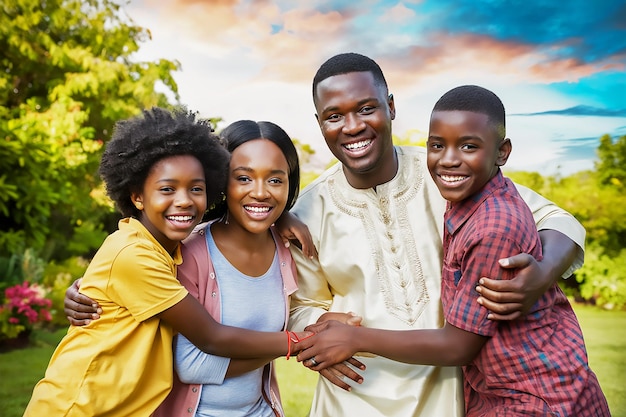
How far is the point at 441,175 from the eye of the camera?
1.98m

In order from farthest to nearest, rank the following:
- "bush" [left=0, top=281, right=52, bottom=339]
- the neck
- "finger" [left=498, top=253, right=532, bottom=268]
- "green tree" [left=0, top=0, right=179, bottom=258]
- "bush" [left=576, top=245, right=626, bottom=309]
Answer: "green tree" [left=0, top=0, right=179, bottom=258] < "bush" [left=576, top=245, right=626, bottom=309] < "bush" [left=0, top=281, right=52, bottom=339] < the neck < "finger" [left=498, top=253, right=532, bottom=268]

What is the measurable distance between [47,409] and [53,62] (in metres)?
9.51

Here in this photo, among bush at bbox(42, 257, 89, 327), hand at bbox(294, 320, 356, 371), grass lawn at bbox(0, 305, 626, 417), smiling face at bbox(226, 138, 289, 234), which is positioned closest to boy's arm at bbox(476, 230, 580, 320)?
hand at bbox(294, 320, 356, 371)

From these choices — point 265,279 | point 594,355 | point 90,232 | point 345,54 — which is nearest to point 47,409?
point 265,279

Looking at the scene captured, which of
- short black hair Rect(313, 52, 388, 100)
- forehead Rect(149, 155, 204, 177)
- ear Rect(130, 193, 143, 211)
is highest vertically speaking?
short black hair Rect(313, 52, 388, 100)

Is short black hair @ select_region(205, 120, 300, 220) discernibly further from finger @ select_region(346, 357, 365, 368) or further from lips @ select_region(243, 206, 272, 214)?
finger @ select_region(346, 357, 365, 368)

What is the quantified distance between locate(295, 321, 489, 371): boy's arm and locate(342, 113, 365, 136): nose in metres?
0.75

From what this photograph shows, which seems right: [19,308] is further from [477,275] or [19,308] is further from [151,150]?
[477,275]

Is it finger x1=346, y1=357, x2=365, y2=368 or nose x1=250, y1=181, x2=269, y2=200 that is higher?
nose x1=250, y1=181, x2=269, y2=200

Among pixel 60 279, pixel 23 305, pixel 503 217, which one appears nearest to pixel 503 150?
pixel 503 217

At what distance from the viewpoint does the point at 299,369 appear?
22.3 ft

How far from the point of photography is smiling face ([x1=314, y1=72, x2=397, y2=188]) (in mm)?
2295

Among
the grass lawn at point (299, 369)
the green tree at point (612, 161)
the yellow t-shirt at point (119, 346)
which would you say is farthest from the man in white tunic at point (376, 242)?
the green tree at point (612, 161)

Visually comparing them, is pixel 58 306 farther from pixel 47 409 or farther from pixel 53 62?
pixel 47 409
